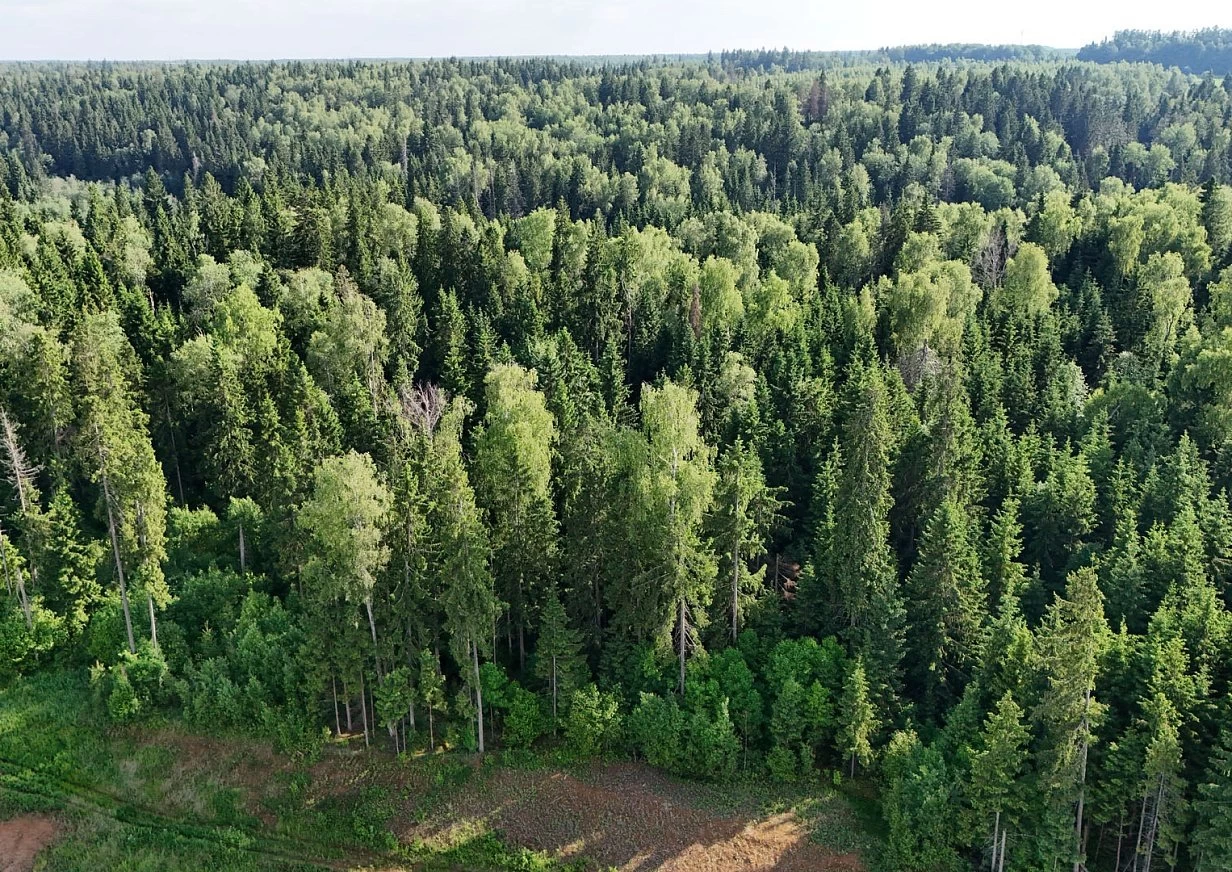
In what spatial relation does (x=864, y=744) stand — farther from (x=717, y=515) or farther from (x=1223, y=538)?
(x=1223, y=538)

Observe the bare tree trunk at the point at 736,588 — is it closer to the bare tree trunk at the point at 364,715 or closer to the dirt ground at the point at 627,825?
the dirt ground at the point at 627,825

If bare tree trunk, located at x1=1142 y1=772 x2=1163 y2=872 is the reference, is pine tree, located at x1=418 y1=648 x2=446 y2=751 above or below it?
above

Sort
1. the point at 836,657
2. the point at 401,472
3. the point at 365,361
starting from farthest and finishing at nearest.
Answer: the point at 365,361
the point at 836,657
the point at 401,472

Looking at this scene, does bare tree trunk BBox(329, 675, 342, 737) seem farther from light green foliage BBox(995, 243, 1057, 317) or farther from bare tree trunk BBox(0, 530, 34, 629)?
light green foliage BBox(995, 243, 1057, 317)

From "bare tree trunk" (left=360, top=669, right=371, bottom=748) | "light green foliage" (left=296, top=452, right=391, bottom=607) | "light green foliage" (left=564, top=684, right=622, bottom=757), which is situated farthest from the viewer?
"bare tree trunk" (left=360, top=669, right=371, bottom=748)

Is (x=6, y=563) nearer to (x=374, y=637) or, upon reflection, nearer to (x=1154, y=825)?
(x=374, y=637)

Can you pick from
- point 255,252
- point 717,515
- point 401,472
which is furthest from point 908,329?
point 255,252

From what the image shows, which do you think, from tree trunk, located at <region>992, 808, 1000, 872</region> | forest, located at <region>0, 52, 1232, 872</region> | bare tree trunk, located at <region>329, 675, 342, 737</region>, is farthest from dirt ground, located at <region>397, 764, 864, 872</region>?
bare tree trunk, located at <region>329, 675, 342, 737</region>
